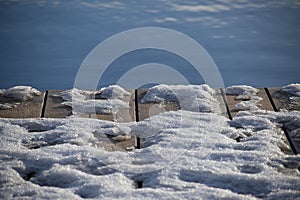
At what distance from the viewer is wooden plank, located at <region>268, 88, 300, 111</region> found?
2621 mm

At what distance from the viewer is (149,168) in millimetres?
2062

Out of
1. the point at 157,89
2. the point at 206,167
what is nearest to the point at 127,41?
the point at 157,89

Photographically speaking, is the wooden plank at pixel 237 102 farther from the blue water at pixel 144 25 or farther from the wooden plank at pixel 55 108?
the blue water at pixel 144 25

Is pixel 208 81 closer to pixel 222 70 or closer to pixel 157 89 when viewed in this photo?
pixel 222 70

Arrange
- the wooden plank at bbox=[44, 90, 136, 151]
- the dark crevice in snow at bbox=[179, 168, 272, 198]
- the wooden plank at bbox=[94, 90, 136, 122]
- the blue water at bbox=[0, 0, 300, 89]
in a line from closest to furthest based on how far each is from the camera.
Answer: the dark crevice in snow at bbox=[179, 168, 272, 198], the wooden plank at bbox=[44, 90, 136, 151], the wooden plank at bbox=[94, 90, 136, 122], the blue water at bbox=[0, 0, 300, 89]

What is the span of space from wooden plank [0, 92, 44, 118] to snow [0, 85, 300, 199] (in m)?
0.10

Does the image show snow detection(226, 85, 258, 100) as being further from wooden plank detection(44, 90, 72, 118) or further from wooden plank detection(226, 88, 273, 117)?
Answer: wooden plank detection(44, 90, 72, 118)

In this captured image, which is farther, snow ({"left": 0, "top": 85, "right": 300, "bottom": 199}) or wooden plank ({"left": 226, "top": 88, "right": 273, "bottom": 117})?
wooden plank ({"left": 226, "top": 88, "right": 273, "bottom": 117})

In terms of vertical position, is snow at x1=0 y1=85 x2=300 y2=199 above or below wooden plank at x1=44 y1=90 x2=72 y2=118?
below

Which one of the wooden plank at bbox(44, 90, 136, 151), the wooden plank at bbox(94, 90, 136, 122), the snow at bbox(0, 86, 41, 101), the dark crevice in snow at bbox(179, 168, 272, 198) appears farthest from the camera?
the snow at bbox(0, 86, 41, 101)

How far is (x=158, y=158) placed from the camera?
2.14 metres

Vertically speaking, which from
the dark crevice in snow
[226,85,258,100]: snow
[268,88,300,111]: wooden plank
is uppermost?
[226,85,258,100]: snow

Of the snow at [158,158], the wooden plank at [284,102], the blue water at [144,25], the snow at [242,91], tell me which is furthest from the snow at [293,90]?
the blue water at [144,25]

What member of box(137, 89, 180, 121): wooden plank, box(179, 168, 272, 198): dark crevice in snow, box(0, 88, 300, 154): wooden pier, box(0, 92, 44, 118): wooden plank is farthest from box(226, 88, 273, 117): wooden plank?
box(0, 92, 44, 118): wooden plank
